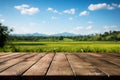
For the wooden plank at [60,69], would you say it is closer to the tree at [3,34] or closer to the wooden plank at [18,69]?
the wooden plank at [18,69]

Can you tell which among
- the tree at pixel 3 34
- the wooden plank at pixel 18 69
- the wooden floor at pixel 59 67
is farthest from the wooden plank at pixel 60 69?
the tree at pixel 3 34

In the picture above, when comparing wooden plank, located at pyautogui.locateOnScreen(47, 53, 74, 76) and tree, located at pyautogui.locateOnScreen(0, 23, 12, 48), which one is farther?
tree, located at pyautogui.locateOnScreen(0, 23, 12, 48)

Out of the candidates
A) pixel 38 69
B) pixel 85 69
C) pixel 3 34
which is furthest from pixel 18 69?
pixel 3 34

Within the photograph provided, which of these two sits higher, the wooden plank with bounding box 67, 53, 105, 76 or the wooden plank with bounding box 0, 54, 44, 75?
the wooden plank with bounding box 0, 54, 44, 75

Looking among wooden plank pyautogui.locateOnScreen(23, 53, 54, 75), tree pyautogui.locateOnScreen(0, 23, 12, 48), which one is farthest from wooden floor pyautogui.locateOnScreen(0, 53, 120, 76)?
tree pyautogui.locateOnScreen(0, 23, 12, 48)

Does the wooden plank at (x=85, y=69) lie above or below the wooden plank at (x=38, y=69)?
Answer: below

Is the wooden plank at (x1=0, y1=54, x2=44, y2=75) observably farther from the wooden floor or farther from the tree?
the tree

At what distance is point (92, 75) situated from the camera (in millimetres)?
1456
